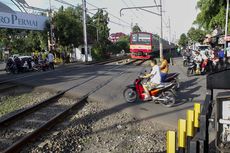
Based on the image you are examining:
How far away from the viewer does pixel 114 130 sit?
797 centimetres

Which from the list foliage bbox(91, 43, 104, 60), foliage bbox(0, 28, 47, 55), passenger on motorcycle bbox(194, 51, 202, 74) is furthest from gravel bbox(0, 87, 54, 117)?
foliage bbox(0, 28, 47, 55)

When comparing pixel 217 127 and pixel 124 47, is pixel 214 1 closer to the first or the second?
pixel 217 127

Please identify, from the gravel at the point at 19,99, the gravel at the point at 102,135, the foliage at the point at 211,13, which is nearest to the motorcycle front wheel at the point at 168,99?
the gravel at the point at 102,135

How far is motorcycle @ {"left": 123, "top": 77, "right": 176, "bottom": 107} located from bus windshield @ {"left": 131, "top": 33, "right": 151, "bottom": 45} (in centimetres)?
2612

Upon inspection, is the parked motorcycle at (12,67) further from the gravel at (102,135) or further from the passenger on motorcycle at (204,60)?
the gravel at (102,135)

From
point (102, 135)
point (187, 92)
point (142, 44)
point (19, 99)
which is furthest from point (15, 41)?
point (102, 135)

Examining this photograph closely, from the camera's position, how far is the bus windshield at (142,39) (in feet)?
121

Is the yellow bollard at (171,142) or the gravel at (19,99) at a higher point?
the yellow bollard at (171,142)

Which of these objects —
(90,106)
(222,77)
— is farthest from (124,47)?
(222,77)

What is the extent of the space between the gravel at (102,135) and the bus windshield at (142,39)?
2781cm

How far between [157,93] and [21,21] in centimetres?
2259

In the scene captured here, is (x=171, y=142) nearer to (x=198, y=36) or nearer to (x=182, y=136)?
(x=182, y=136)

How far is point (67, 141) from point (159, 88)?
4.27 meters

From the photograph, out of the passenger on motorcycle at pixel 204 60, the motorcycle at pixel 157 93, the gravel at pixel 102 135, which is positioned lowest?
the gravel at pixel 102 135
